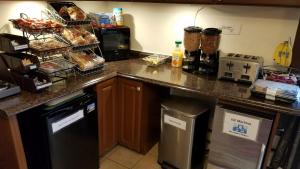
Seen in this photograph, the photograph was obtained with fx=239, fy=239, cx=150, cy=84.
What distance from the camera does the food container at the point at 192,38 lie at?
2.07 meters

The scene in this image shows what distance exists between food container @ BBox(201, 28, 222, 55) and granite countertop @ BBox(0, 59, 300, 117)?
232 mm

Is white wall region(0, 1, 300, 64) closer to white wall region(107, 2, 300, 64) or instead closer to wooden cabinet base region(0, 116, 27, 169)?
white wall region(107, 2, 300, 64)

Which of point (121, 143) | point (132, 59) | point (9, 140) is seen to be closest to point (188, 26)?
point (132, 59)

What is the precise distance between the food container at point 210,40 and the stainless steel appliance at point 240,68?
146mm

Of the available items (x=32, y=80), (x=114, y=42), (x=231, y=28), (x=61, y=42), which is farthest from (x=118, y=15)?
(x=32, y=80)

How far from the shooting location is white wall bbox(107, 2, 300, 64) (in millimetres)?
1932

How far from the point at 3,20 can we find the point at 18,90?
75 cm

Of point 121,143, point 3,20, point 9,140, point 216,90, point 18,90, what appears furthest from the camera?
point 121,143

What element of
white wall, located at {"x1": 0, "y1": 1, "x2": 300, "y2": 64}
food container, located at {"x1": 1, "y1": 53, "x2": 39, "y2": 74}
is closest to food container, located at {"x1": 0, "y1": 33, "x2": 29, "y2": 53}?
food container, located at {"x1": 1, "y1": 53, "x2": 39, "y2": 74}

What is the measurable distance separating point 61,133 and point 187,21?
4.96 feet

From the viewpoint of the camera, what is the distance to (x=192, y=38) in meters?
2.09

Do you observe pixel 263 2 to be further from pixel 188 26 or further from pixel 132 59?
pixel 132 59

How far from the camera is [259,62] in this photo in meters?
1.82

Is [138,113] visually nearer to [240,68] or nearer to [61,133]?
[61,133]
